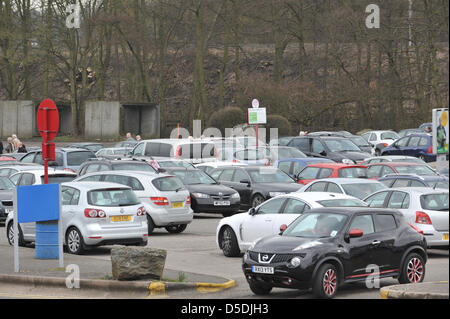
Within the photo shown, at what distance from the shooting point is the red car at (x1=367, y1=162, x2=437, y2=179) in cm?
2773

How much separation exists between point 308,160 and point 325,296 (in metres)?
19.1

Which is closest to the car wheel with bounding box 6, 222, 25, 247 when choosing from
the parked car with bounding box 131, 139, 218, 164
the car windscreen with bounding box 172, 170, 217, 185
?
the car windscreen with bounding box 172, 170, 217, 185

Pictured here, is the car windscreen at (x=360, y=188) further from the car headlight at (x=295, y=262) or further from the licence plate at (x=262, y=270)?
the car headlight at (x=295, y=262)

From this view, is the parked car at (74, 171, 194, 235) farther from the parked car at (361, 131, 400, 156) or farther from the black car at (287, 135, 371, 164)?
the parked car at (361, 131, 400, 156)

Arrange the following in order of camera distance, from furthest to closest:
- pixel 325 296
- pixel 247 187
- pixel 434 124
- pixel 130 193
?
pixel 247 187 < pixel 130 193 < pixel 325 296 < pixel 434 124

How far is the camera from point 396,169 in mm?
28000

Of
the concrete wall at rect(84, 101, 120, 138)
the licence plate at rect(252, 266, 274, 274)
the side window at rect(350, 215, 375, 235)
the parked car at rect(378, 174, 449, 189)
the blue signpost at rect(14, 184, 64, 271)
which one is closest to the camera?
the licence plate at rect(252, 266, 274, 274)

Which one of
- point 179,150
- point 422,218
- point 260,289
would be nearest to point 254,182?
point 179,150

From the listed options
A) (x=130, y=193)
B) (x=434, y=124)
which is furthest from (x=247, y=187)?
(x=434, y=124)

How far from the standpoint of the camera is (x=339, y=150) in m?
36.6

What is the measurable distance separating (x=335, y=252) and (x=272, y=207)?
4.66 m

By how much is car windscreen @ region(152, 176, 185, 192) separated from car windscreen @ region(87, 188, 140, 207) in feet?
10.5

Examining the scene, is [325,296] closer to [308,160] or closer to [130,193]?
[130,193]

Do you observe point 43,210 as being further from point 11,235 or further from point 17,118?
point 17,118
